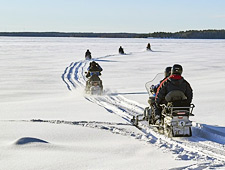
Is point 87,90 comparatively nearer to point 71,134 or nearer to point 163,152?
point 71,134

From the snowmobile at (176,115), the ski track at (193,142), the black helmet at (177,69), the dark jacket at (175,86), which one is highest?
the black helmet at (177,69)

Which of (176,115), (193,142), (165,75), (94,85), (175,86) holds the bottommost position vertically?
(193,142)

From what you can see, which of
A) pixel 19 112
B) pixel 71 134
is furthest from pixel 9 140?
pixel 19 112

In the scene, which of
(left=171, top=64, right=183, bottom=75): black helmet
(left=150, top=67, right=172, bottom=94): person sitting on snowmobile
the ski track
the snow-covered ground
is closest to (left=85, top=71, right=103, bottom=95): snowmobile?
the snow-covered ground

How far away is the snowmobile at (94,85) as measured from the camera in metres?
10.4

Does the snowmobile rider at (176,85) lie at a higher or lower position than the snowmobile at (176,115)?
higher

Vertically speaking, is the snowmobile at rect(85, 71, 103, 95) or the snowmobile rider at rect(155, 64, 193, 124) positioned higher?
the snowmobile at rect(85, 71, 103, 95)

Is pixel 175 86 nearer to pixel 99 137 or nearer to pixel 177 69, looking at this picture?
pixel 177 69

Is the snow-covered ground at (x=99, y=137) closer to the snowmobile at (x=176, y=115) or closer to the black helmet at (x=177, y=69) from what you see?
the snowmobile at (x=176, y=115)

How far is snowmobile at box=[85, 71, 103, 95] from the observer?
1037 cm

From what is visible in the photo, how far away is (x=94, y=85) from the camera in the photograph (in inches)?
415

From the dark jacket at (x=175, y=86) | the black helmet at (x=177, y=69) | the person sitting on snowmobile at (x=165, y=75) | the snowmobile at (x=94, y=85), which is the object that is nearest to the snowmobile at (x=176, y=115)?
the dark jacket at (x=175, y=86)

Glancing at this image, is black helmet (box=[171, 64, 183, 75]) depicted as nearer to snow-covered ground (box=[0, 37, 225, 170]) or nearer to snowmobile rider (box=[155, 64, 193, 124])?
snowmobile rider (box=[155, 64, 193, 124])

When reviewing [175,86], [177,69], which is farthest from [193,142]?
[177,69]
